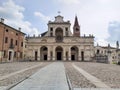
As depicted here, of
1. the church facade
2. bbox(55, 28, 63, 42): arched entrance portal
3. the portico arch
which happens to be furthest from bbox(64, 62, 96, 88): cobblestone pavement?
bbox(55, 28, 63, 42): arched entrance portal

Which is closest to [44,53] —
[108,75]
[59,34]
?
[59,34]

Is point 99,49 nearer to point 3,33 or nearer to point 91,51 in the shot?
point 91,51

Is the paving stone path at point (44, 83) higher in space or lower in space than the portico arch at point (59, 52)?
lower

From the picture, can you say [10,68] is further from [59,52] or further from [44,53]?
[59,52]

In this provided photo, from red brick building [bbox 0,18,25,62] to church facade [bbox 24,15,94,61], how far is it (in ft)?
39.0

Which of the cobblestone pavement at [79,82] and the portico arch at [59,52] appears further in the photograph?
the portico arch at [59,52]

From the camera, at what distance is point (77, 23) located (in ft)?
222

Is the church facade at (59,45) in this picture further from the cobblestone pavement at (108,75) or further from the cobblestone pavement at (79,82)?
the cobblestone pavement at (79,82)

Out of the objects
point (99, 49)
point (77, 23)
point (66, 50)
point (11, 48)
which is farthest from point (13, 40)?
point (99, 49)

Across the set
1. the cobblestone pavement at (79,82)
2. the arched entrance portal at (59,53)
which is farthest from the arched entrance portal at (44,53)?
the cobblestone pavement at (79,82)

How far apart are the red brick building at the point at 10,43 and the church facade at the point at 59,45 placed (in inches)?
467

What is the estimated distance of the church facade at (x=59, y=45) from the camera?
5209 cm

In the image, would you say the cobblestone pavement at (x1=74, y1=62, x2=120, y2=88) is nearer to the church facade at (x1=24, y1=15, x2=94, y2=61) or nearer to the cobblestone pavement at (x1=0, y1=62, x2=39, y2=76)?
the cobblestone pavement at (x1=0, y1=62, x2=39, y2=76)

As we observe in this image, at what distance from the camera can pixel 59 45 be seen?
52.9 meters
